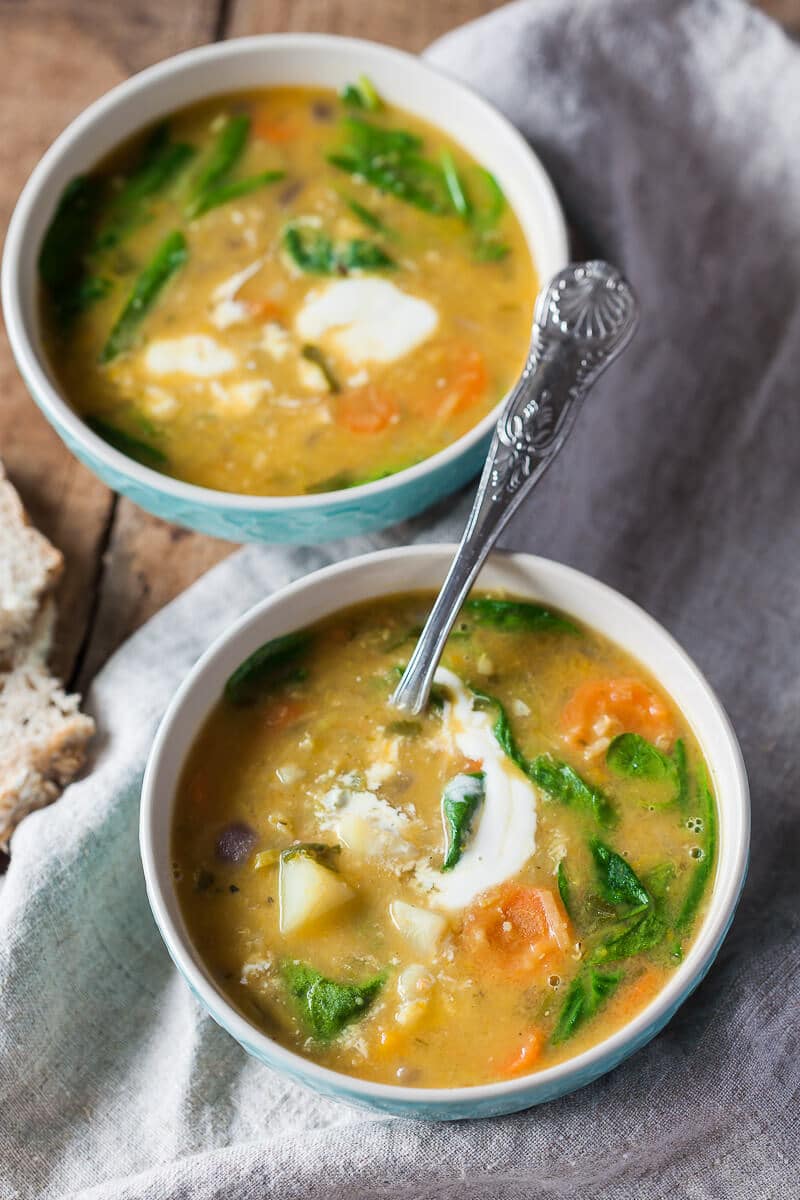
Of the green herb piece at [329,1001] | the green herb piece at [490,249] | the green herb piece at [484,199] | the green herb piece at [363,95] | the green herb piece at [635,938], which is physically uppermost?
the green herb piece at [363,95]

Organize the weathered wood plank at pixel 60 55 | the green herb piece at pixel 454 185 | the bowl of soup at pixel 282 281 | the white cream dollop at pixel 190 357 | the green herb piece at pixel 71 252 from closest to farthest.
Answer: the bowl of soup at pixel 282 281
the white cream dollop at pixel 190 357
the green herb piece at pixel 71 252
the green herb piece at pixel 454 185
the weathered wood plank at pixel 60 55

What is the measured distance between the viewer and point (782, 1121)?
9.39 feet

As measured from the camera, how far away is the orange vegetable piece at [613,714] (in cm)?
294

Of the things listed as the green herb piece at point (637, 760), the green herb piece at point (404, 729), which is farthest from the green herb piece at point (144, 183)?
the green herb piece at point (637, 760)

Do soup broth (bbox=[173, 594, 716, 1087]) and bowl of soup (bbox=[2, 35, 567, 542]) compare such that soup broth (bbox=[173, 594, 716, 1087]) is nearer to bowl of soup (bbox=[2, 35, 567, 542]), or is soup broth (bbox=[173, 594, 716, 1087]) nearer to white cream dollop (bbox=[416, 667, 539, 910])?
white cream dollop (bbox=[416, 667, 539, 910])

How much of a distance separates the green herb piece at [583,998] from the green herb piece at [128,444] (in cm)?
145

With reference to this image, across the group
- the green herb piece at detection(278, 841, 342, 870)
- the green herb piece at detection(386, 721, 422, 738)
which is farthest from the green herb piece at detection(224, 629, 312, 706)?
the green herb piece at detection(278, 841, 342, 870)

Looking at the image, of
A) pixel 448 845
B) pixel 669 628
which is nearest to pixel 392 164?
pixel 669 628

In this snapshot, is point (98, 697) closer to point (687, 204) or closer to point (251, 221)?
point (251, 221)

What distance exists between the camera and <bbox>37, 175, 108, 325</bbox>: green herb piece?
3.61m

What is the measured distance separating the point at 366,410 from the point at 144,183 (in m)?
0.85

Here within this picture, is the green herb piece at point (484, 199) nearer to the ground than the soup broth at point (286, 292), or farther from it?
farther from it

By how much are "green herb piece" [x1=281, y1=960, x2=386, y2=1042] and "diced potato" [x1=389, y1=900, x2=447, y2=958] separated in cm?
8

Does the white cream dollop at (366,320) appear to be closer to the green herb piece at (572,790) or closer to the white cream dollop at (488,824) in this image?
the white cream dollop at (488,824)
